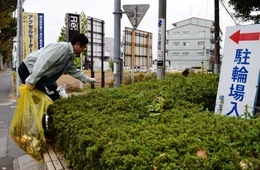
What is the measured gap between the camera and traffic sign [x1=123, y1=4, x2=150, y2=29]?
278 inches

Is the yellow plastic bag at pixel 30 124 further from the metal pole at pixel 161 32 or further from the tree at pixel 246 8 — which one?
the tree at pixel 246 8

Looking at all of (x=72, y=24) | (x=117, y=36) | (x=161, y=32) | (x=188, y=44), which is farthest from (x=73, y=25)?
(x=188, y=44)

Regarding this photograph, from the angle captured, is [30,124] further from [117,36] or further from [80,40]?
[117,36]

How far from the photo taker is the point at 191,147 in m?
1.92

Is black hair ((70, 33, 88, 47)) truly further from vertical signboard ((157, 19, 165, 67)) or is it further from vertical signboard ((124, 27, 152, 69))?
vertical signboard ((124, 27, 152, 69))

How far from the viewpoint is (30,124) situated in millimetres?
3645

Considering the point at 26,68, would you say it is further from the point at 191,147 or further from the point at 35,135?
the point at 191,147

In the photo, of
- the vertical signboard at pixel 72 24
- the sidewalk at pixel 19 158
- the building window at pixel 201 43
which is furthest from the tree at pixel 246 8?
the building window at pixel 201 43

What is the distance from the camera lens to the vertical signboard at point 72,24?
1277 centimetres

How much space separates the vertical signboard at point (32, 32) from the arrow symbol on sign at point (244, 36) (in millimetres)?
Result: 11187

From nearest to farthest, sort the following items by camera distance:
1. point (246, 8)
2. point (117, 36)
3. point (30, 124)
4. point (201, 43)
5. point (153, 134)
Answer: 1. point (153, 134)
2. point (30, 124)
3. point (117, 36)
4. point (246, 8)
5. point (201, 43)

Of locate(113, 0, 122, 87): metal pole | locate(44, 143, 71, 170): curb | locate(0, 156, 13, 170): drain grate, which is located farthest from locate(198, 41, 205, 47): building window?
locate(44, 143, 71, 170): curb

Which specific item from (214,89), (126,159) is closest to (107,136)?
(126,159)

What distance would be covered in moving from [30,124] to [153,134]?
193 centimetres
